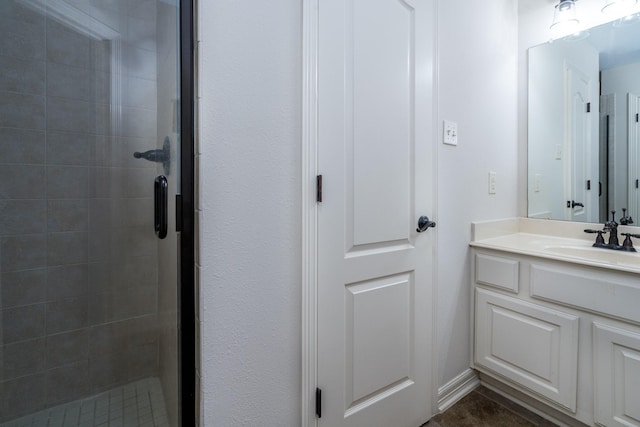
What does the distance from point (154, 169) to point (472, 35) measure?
1826 mm

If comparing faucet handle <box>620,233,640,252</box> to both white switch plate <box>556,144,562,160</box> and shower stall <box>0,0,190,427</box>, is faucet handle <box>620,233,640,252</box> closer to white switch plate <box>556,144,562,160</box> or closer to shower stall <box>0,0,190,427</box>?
white switch plate <box>556,144,562,160</box>

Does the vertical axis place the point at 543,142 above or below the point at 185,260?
above

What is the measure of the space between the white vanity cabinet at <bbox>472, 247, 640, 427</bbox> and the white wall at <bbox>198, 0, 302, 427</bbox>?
1165 millimetres

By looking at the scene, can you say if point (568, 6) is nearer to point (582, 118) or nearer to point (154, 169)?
point (582, 118)

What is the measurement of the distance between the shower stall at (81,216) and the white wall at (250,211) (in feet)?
1.60

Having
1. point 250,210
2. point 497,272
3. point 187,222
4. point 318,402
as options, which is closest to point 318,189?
point 250,210

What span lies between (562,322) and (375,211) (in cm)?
101

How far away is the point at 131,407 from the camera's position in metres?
1.30

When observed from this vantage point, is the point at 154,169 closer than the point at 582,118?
Yes

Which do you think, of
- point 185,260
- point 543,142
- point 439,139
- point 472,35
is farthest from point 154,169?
point 543,142

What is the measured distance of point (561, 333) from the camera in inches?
50.1

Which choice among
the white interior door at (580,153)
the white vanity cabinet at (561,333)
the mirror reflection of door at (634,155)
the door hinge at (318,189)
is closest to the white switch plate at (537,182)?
the white interior door at (580,153)

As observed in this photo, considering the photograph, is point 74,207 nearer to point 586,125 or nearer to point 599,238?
point 599,238

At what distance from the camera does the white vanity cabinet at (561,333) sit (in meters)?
1.11
